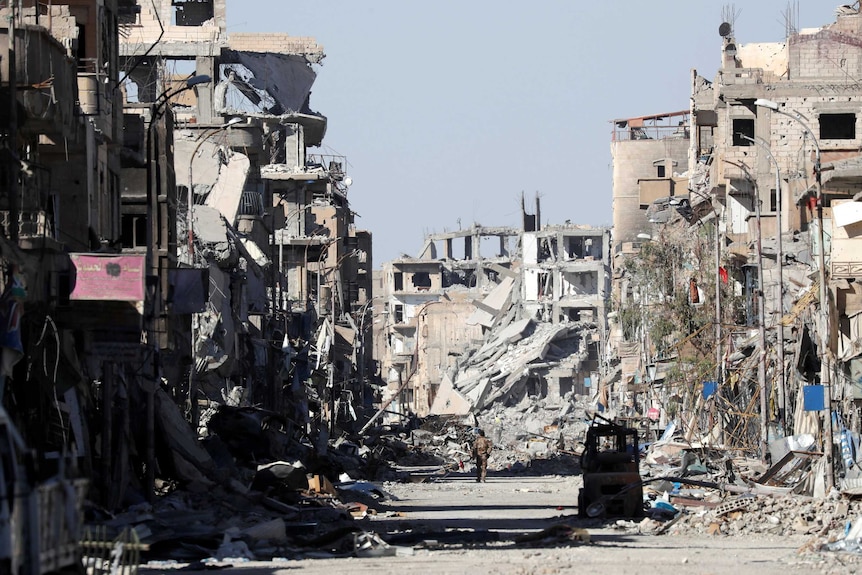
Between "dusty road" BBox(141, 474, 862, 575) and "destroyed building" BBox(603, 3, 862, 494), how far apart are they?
20.6 feet

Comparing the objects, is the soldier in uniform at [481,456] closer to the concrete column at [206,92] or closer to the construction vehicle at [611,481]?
the construction vehicle at [611,481]

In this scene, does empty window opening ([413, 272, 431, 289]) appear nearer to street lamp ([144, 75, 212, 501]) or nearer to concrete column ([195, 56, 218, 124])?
concrete column ([195, 56, 218, 124])

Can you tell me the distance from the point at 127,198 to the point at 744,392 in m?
23.8

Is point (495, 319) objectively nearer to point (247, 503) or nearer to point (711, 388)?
point (711, 388)

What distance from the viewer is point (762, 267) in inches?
1845

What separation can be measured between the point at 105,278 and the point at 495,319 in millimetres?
100723

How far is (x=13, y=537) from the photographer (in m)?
11.6

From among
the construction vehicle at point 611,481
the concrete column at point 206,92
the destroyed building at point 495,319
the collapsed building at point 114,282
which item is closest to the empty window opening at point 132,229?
the collapsed building at point 114,282

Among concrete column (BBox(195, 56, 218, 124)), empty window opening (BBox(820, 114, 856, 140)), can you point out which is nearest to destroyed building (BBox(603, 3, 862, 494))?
empty window opening (BBox(820, 114, 856, 140))

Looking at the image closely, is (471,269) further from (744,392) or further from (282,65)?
(744,392)

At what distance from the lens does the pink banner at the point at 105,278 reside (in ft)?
81.7

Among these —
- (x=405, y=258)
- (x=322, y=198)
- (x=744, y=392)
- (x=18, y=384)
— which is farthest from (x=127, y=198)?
(x=405, y=258)

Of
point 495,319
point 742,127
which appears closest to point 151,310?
point 742,127

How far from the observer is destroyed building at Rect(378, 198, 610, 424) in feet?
355
